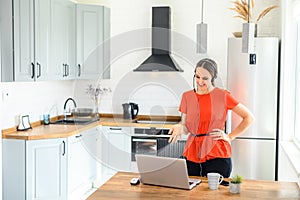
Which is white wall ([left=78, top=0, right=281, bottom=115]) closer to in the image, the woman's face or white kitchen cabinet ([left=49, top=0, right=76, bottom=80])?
white kitchen cabinet ([left=49, top=0, right=76, bottom=80])

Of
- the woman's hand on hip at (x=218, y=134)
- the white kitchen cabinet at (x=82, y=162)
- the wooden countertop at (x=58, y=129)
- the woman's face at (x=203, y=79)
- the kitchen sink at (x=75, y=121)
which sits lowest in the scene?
the white kitchen cabinet at (x=82, y=162)

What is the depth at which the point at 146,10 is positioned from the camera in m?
5.55

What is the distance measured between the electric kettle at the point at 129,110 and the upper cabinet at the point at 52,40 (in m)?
0.51

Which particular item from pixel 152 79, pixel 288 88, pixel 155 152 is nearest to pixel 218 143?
pixel 288 88

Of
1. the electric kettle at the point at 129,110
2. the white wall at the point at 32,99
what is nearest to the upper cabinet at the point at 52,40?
the white wall at the point at 32,99

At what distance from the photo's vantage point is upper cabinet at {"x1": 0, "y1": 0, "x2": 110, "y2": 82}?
385 centimetres

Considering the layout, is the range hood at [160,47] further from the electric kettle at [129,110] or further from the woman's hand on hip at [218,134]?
the woman's hand on hip at [218,134]

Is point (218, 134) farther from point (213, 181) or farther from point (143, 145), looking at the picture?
point (143, 145)

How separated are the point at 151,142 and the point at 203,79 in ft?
7.19

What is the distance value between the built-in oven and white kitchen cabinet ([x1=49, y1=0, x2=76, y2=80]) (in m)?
1.11

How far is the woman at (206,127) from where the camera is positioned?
3.03 metres

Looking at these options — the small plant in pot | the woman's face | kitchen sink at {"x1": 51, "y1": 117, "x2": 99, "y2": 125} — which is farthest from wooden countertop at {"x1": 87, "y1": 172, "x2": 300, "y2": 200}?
kitchen sink at {"x1": 51, "y1": 117, "x2": 99, "y2": 125}

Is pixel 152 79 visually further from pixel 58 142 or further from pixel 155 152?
pixel 58 142

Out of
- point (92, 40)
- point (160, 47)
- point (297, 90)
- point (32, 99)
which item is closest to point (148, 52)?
point (160, 47)
